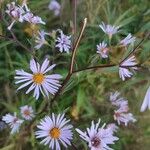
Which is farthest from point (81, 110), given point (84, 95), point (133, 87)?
point (133, 87)

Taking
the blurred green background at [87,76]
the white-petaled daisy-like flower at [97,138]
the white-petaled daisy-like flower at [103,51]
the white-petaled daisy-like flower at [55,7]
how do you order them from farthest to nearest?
1. the white-petaled daisy-like flower at [55,7]
2. the blurred green background at [87,76]
3. the white-petaled daisy-like flower at [103,51]
4. the white-petaled daisy-like flower at [97,138]

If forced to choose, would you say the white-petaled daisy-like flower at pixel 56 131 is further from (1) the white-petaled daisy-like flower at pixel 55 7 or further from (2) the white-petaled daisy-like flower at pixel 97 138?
(1) the white-petaled daisy-like flower at pixel 55 7

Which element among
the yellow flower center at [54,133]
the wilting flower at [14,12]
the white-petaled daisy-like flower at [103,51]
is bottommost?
the yellow flower center at [54,133]

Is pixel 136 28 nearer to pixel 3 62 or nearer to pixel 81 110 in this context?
pixel 81 110

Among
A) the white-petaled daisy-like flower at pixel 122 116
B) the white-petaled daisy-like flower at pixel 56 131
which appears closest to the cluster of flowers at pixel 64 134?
the white-petaled daisy-like flower at pixel 56 131

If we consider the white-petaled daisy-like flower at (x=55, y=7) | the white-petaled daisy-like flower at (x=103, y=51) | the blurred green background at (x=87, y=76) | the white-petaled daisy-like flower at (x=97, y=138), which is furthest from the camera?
the white-petaled daisy-like flower at (x=55, y=7)

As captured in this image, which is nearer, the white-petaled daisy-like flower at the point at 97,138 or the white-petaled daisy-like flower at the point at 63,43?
the white-petaled daisy-like flower at the point at 97,138

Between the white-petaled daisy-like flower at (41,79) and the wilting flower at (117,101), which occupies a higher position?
the wilting flower at (117,101)
